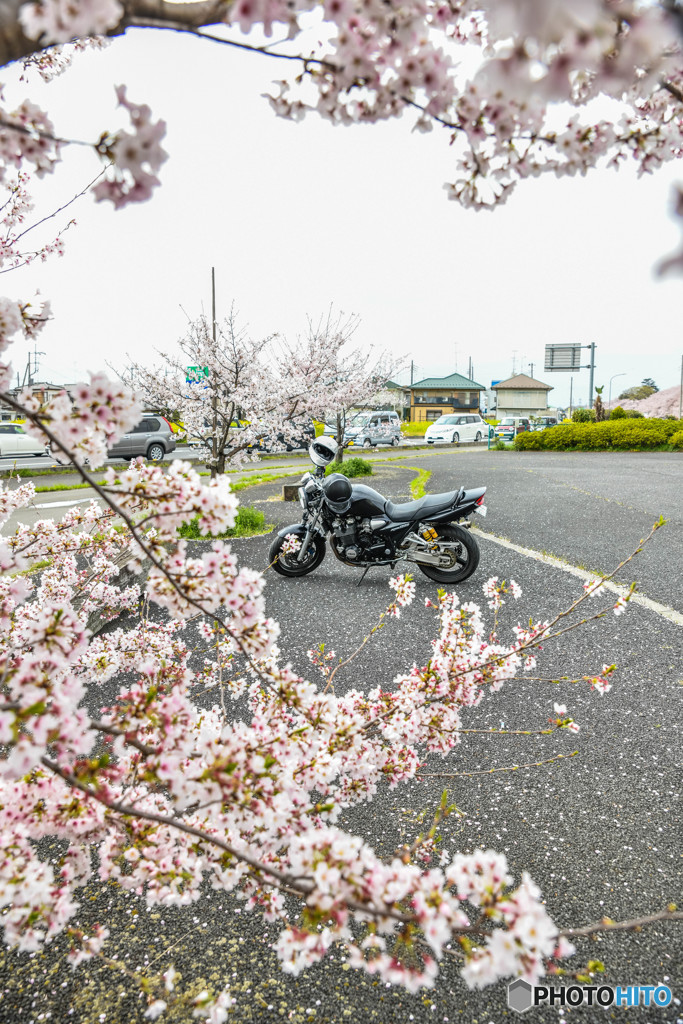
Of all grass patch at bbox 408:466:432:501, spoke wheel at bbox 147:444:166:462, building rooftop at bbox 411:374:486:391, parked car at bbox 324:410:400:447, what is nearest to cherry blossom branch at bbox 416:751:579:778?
grass patch at bbox 408:466:432:501

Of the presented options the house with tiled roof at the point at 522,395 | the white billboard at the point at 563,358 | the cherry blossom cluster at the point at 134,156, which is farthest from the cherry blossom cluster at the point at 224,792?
the house with tiled roof at the point at 522,395

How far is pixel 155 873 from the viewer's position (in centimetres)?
145

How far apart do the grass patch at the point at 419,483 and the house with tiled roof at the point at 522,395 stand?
63.4 meters

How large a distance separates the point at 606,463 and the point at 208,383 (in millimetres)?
14428

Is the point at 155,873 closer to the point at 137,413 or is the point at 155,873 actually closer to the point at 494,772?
the point at 137,413

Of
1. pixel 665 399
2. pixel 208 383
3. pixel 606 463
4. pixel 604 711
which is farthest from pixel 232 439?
pixel 665 399

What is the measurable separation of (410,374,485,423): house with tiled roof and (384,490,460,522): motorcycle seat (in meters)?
67.2

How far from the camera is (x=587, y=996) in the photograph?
5.82 feet

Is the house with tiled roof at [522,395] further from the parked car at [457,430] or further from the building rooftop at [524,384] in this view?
the parked car at [457,430]

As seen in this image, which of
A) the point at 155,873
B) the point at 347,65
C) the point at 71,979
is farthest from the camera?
the point at 71,979

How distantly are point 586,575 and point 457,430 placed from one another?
92.8 ft

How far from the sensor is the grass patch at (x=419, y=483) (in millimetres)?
11892

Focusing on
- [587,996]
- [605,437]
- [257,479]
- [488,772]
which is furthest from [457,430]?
[587,996]

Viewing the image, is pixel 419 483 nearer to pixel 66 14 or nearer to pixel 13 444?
pixel 66 14
